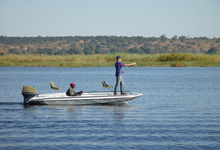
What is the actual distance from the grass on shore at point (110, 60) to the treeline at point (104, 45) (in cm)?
7723

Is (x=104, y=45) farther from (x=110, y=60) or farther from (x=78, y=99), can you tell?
(x=78, y=99)

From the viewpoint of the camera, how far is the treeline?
149m

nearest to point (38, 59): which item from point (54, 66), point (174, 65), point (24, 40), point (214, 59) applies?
point (54, 66)

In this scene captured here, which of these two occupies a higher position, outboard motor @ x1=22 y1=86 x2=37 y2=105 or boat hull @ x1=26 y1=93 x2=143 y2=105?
outboard motor @ x1=22 y1=86 x2=37 y2=105

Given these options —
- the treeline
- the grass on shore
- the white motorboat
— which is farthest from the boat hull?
the treeline

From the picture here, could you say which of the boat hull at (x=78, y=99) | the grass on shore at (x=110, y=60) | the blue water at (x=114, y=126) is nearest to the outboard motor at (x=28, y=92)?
the boat hull at (x=78, y=99)

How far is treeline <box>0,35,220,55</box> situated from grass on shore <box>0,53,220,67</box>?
77226mm

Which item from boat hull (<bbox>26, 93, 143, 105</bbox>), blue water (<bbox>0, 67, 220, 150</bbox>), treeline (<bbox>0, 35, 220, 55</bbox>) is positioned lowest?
blue water (<bbox>0, 67, 220, 150</bbox>)

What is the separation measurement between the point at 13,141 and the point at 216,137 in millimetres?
6353

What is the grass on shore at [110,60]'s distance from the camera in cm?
6438

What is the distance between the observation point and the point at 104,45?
542ft

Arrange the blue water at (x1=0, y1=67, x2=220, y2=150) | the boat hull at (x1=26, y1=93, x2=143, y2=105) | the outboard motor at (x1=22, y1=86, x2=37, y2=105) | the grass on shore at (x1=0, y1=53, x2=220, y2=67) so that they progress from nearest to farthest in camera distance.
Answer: the blue water at (x1=0, y1=67, x2=220, y2=150) → the outboard motor at (x1=22, y1=86, x2=37, y2=105) → the boat hull at (x1=26, y1=93, x2=143, y2=105) → the grass on shore at (x1=0, y1=53, x2=220, y2=67)

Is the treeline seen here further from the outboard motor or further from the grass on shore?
the outboard motor

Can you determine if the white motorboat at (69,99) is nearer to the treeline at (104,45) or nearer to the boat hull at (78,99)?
the boat hull at (78,99)
